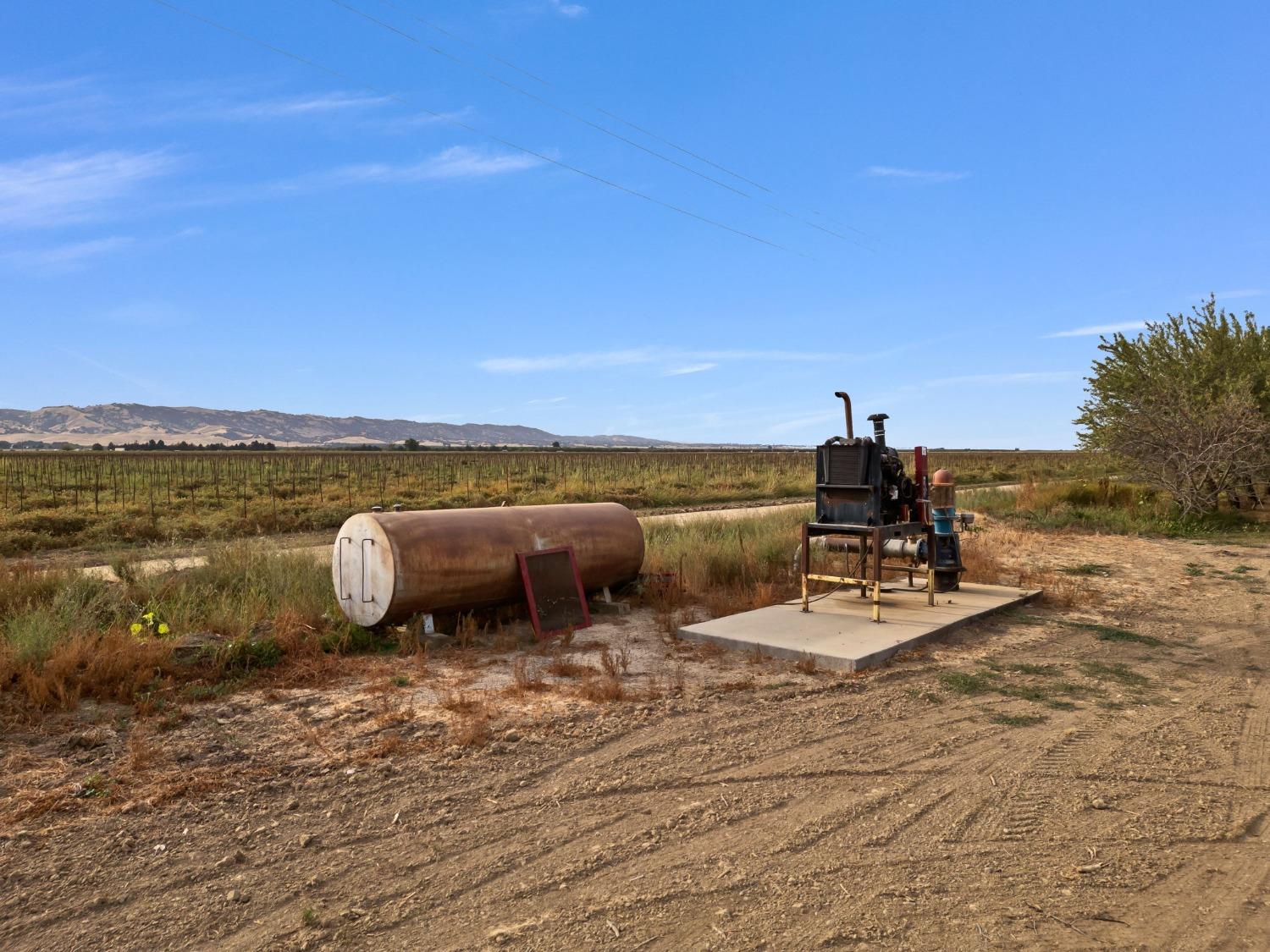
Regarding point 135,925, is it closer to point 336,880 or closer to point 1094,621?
point 336,880

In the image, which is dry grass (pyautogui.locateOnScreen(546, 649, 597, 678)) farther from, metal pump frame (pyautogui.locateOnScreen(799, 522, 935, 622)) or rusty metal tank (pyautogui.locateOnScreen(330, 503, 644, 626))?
metal pump frame (pyautogui.locateOnScreen(799, 522, 935, 622))

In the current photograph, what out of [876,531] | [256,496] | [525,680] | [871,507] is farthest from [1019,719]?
[256,496]

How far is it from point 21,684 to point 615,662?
4.47m

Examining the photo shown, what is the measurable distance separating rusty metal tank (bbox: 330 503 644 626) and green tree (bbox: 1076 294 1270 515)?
1563 centimetres

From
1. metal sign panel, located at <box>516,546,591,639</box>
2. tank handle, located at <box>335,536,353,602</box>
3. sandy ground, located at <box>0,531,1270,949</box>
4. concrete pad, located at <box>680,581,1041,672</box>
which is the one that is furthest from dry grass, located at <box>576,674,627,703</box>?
tank handle, located at <box>335,536,353,602</box>

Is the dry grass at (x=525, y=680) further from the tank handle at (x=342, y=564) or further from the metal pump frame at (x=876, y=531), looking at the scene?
the metal pump frame at (x=876, y=531)

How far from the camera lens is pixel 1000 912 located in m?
3.40

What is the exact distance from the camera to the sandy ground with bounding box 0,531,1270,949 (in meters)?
3.36

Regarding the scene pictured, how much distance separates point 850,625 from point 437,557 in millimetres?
4073

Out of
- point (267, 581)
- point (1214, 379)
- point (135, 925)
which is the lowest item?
point (135, 925)

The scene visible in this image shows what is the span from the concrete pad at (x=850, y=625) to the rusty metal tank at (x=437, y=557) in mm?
1815

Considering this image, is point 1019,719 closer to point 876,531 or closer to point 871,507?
point 876,531

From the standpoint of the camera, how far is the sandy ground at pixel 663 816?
3359 mm

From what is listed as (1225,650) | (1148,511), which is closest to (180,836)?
(1225,650)
